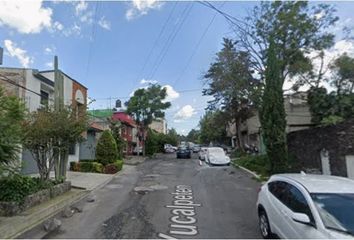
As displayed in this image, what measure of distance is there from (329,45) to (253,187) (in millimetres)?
13748

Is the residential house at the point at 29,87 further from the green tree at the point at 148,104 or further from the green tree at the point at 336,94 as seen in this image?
the green tree at the point at 148,104

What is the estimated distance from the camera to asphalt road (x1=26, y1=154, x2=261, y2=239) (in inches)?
327

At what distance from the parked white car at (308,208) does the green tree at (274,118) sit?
11.5 meters

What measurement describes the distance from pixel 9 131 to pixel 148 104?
3625 centimetres

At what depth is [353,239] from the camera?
15.8ft

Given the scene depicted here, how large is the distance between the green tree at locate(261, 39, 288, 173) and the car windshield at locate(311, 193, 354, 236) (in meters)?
13.1

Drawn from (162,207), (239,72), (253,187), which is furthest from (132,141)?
(162,207)

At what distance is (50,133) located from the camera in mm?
12750

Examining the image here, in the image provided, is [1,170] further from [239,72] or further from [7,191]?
[239,72]

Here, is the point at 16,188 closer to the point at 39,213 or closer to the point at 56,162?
the point at 39,213

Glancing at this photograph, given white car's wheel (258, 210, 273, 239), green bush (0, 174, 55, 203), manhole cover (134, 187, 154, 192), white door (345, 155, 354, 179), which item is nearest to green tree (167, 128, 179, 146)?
manhole cover (134, 187, 154, 192)

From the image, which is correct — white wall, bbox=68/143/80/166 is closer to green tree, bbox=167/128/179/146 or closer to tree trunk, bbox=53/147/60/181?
tree trunk, bbox=53/147/60/181

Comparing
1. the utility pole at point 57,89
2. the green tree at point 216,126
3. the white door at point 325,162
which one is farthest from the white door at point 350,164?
the green tree at point 216,126

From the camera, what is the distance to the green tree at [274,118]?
745 inches
